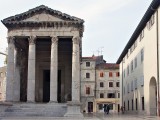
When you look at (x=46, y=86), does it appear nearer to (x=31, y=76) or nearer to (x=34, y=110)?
(x=31, y=76)

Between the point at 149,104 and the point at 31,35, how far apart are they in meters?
16.1

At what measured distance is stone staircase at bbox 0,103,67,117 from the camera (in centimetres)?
3900

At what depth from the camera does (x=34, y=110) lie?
39.8 m

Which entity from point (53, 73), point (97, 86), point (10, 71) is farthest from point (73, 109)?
point (97, 86)

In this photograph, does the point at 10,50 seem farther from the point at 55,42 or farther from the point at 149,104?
the point at 149,104

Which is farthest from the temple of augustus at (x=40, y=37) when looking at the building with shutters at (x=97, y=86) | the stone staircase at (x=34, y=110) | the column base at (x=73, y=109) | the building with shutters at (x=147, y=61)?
the building with shutters at (x=97, y=86)

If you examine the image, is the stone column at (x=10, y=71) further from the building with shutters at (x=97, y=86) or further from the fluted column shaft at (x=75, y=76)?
the building with shutters at (x=97, y=86)

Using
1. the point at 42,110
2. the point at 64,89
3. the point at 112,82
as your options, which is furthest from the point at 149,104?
the point at 112,82

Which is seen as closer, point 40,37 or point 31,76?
point 31,76

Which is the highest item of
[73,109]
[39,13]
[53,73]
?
[39,13]

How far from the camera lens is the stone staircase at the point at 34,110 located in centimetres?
3900

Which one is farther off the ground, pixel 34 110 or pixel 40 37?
pixel 40 37

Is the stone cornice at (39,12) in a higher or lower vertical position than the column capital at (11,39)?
higher

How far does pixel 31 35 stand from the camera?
4394 cm
